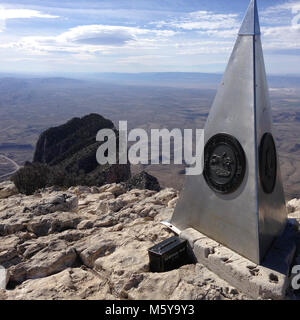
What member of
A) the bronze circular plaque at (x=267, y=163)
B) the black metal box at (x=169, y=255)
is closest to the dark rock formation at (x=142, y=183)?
the black metal box at (x=169, y=255)

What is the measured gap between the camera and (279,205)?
274 inches

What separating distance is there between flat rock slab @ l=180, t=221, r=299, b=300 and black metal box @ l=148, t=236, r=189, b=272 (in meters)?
0.23

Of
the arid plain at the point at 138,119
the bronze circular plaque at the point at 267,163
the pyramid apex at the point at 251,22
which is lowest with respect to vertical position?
the arid plain at the point at 138,119

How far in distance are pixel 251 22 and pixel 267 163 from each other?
2616 millimetres

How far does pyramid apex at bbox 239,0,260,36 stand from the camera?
601 centimetres

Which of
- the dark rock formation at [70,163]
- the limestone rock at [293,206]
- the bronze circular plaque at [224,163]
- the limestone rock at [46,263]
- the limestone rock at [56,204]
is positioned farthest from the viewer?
the dark rock formation at [70,163]

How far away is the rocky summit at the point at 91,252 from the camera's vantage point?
5.57 metres

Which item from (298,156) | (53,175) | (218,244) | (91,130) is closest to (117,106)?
(298,156)

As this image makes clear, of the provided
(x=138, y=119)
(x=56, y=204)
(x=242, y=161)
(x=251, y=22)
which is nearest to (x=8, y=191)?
(x=56, y=204)

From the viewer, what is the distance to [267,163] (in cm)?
632

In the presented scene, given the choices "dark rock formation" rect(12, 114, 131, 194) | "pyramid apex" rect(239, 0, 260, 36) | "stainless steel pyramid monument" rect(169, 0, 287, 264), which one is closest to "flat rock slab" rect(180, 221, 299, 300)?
"stainless steel pyramid monument" rect(169, 0, 287, 264)

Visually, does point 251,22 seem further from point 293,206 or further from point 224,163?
point 293,206

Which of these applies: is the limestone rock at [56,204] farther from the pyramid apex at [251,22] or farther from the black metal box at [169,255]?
the pyramid apex at [251,22]
